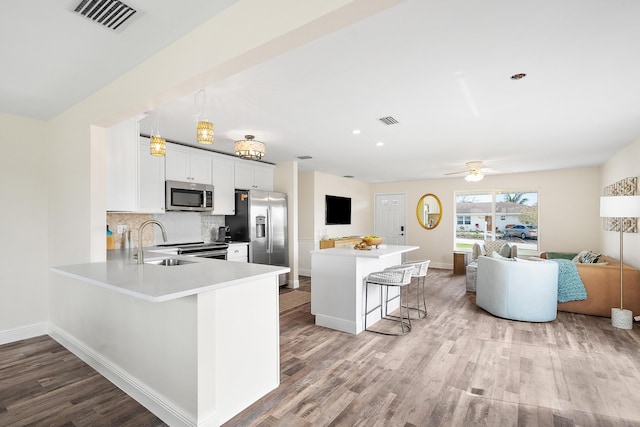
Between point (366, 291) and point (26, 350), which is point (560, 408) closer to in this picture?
point (366, 291)

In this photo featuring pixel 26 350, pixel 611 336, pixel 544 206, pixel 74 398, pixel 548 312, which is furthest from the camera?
pixel 544 206

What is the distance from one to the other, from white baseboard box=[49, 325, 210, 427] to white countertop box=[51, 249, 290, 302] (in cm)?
77

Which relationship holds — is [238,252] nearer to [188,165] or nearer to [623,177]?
[188,165]

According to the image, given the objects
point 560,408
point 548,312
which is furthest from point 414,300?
point 560,408

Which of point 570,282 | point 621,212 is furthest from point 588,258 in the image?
point 621,212

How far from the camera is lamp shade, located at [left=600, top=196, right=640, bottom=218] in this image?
142 inches

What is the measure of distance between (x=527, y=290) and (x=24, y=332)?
18.9 feet

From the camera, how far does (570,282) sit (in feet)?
14.1

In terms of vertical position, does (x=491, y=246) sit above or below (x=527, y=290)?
above

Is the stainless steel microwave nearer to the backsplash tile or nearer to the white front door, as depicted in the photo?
the backsplash tile

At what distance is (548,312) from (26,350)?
18.9ft

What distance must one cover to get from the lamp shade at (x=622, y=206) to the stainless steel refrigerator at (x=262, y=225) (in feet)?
15.2

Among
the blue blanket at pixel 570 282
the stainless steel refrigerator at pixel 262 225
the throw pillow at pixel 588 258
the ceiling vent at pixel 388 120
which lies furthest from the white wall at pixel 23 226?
the throw pillow at pixel 588 258

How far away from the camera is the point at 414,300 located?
5.06 meters
